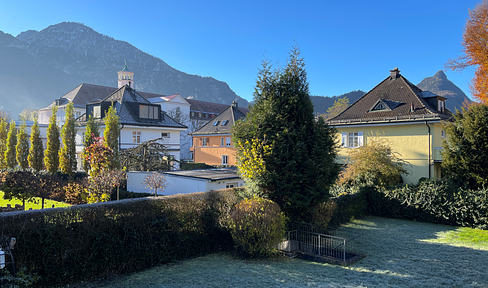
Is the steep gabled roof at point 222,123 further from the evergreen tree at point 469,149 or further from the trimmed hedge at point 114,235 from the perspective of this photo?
the trimmed hedge at point 114,235

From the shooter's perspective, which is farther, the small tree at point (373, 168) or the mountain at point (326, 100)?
the mountain at point (326, 100)

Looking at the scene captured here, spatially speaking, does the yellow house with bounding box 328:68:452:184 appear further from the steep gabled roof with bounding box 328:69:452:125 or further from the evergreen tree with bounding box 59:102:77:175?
the evergreen tree with bounding box 59:102:77:175

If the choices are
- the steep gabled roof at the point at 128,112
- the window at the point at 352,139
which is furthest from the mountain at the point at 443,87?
the steep gabled roof at the point at 128,112

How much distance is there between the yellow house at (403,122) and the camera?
75.4 feet

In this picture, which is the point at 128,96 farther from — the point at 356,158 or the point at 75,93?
the point at 75,93

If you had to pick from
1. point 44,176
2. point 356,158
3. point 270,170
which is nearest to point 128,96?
point 44,176

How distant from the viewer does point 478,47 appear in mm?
22062

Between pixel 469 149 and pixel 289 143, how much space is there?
11230mm

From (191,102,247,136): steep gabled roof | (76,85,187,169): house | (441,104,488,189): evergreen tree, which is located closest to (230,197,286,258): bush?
(441,104,488,189): evergreen tree

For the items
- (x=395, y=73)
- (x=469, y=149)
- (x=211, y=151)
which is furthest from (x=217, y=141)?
(x=469, y=149)

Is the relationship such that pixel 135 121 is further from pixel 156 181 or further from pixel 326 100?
pixel 326 100

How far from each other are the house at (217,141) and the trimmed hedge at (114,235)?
30320 mm

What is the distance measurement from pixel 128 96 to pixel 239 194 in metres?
27.2

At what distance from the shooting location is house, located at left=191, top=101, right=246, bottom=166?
4209 centimetres
